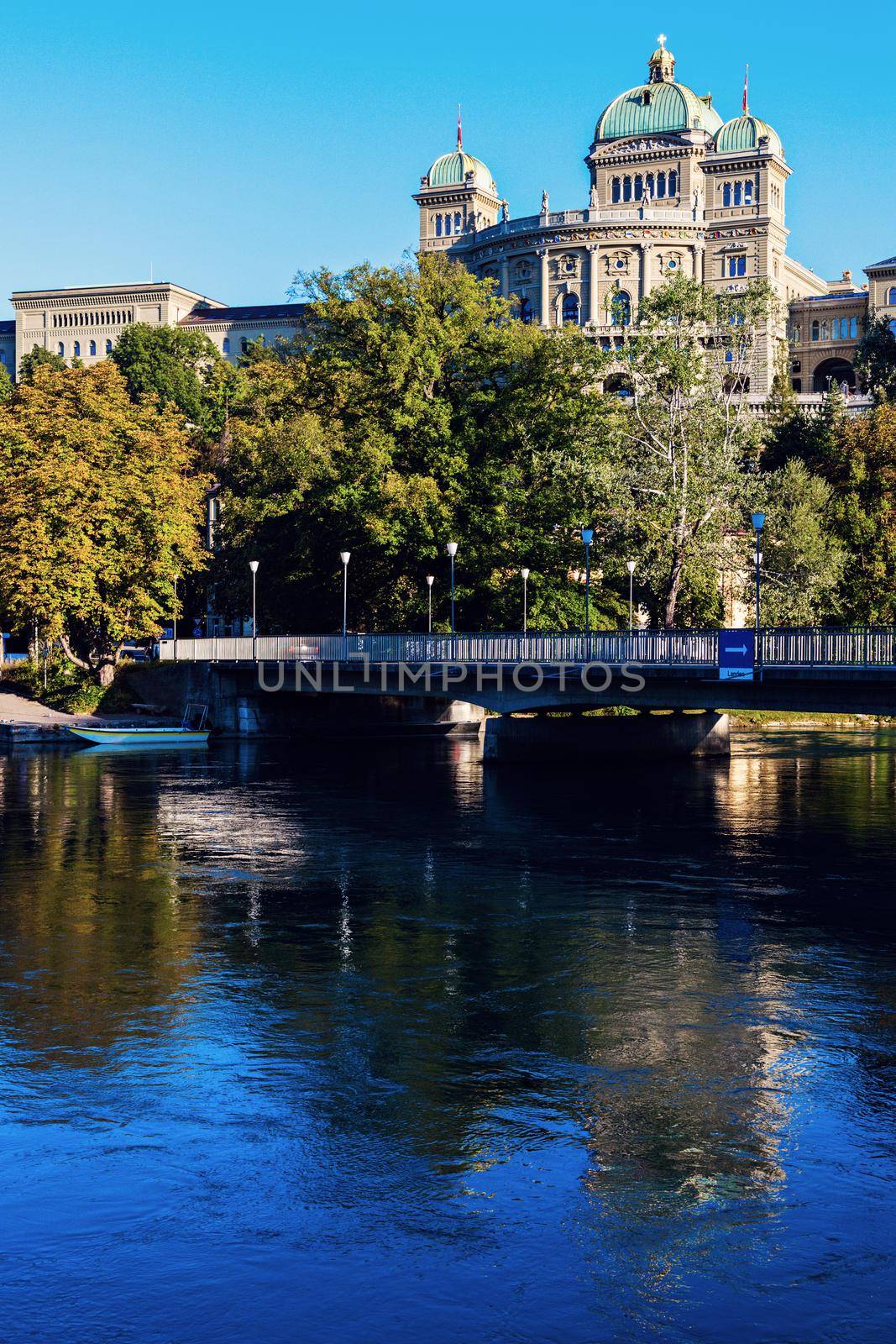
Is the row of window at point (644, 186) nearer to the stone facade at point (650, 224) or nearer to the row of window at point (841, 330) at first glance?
the stone facade at point (650, 224)

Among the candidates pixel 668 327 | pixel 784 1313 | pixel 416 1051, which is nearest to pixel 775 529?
pixel 668 327

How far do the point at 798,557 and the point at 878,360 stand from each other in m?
55.2

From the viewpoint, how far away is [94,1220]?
13.5 m

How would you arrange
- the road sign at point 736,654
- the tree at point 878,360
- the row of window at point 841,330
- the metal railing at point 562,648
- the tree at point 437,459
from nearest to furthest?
the metal railing at point 562,648
the road sign at point 736,654
the tree at point 437,459
the tree at point 878,360
the row of window at point 841,330

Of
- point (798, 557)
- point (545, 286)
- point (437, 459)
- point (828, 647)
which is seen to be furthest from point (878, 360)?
point (828, 647)

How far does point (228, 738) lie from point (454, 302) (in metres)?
23.7

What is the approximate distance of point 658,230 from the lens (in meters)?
148

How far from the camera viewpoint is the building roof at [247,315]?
192 m

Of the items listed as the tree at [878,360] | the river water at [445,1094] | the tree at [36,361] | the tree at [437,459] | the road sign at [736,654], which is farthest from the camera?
the tree at [36,361]

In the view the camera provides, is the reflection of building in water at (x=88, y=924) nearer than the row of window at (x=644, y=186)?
Yes

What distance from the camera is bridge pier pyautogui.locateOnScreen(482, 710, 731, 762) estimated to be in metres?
61.0

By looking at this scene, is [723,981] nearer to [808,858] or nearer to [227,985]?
[227,985]

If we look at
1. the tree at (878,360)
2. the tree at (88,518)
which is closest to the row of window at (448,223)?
the tree at (878,360)

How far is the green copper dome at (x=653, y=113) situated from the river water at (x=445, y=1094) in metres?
141
